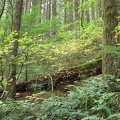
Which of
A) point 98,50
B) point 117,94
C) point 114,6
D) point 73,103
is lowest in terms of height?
point 73,103

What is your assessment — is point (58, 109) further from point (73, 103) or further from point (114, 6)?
point (114, 6)

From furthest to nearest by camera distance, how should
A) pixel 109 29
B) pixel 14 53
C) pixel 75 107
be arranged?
pixel 14 53 < pixel 109 29 < pixel 75 107

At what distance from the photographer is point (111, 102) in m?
3.57

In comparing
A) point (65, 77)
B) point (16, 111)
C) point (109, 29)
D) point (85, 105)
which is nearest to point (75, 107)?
point (85, 105)

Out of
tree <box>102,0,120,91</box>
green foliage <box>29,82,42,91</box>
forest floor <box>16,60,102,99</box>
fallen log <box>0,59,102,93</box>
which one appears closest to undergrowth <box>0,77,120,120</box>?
tree <box>102,0,120,91</box>

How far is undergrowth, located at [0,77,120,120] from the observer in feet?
11.5

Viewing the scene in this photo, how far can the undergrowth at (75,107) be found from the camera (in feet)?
11.5

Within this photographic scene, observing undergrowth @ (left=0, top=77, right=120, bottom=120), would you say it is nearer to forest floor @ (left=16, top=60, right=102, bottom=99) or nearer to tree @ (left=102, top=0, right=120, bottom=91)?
tree @ (left=102, top=0, right=120, bottom=91)

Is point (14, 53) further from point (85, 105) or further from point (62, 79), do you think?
point (85, 105)

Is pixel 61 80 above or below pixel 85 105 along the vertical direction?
below

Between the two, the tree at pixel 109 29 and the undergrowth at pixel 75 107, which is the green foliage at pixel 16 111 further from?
the tree at pixel 109 29

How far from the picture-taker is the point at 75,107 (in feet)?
13.8

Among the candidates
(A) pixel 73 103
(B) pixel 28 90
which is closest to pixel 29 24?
(B) pixel 28 90

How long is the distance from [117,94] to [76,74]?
177 inches
